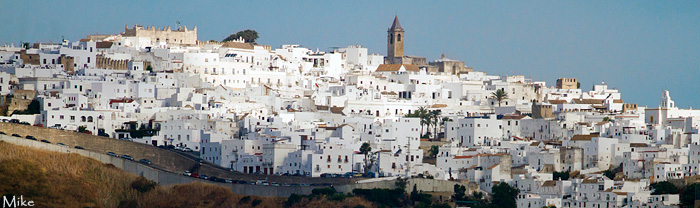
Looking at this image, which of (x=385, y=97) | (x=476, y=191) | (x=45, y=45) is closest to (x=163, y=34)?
(x=45, y=45)

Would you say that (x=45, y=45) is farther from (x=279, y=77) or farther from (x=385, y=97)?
(x=385, y=97)

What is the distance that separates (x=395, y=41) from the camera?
10006 centimetres

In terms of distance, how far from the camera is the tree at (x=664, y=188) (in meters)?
63.7

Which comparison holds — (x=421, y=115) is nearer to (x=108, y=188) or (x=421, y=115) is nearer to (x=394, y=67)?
(x=394, y=67)

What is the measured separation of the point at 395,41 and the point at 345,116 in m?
24.7

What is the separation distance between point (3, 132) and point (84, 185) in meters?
5.49

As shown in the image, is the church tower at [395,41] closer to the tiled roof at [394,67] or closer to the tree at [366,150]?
the tiled roof at [394,67]

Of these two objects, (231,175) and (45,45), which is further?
(45,45)

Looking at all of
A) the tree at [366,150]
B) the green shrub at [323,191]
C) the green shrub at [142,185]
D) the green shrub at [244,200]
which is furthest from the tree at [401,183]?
the green shrub at [142,185]

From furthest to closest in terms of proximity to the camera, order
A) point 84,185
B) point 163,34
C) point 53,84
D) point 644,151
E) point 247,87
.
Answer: point 163,34
point 247,87
point 53,84
point 644,151
point 84,185

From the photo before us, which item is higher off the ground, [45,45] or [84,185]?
[45,45]

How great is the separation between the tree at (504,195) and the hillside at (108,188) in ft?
18.6

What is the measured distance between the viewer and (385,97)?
8125cm

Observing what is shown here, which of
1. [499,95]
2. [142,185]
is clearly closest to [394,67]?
[499,95]
